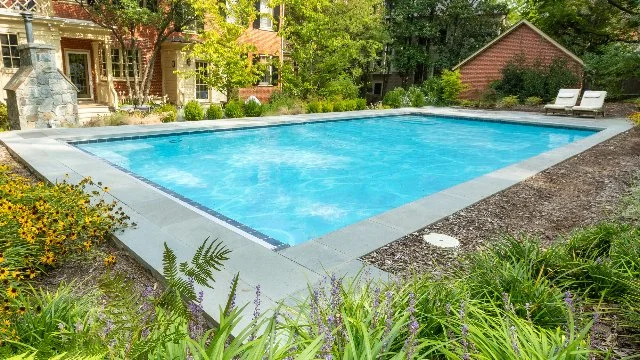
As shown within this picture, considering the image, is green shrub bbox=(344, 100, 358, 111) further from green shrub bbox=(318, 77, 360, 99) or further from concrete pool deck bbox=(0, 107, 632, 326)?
concrete pool deck bbox=(0, 107, 632, 326)

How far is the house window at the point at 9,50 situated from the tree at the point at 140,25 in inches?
Result: 118

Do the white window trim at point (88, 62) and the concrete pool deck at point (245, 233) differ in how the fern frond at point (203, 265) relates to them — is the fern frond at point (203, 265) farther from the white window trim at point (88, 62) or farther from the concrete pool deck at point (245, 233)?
the white window trim at point (88, 62)

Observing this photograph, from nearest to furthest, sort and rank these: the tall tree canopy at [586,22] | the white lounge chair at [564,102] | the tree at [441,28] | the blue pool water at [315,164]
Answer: the blue pool water at [315,164] < the white lounge chair at [564,102] < the tall tree canopy at [586,22] < the tree at [441,28]

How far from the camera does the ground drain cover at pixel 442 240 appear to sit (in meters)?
4.36

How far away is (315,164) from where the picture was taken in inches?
420

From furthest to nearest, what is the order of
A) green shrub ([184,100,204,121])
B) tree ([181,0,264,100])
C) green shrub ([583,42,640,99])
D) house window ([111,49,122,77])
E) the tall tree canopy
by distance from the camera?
the tall tree canopy, house window ([111,49,122,77]), tree ([181,0,264,100]), green shrub ([583,42,640,99]), green shrub ([184,100,204,121])

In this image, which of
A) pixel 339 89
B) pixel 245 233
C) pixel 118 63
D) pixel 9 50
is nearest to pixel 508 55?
pixel 339 89

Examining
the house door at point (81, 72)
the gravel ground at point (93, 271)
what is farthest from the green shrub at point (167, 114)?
the gravel ground at point (93, 271)

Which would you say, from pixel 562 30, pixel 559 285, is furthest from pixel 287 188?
pixel 562 30

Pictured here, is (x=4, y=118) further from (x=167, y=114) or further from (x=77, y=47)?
(x=77, y=47)

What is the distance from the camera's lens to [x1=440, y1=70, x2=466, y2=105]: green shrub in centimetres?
2358

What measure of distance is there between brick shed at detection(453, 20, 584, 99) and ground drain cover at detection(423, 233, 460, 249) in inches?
833

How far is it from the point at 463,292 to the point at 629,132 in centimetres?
1356

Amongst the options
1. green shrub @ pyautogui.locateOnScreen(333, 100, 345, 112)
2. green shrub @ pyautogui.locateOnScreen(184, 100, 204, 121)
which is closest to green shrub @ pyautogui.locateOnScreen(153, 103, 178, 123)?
green shrub @ pyautogui.locateOnScreen(184, 100, 204, 121)
